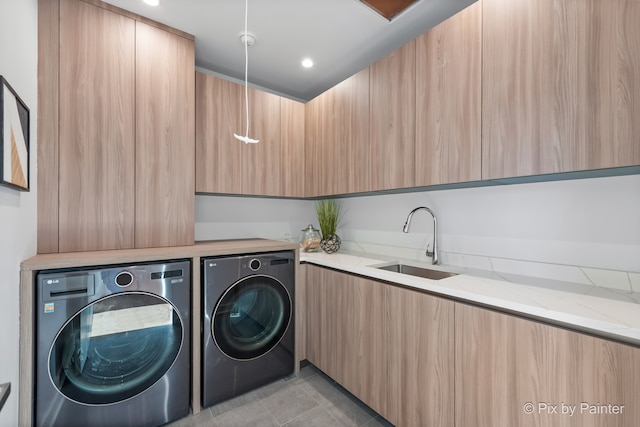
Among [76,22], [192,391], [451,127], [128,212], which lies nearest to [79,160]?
[128,212]

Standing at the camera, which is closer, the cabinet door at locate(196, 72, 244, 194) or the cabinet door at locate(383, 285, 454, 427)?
the cabinet door at locate(383, 285, 454, 427)

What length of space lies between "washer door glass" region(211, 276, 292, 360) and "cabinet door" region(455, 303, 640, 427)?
1.23 m

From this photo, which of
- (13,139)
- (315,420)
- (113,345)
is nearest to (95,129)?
(13,139)

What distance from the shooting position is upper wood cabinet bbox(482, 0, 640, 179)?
3.16 feet

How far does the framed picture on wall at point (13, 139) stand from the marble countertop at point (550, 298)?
168 centimetres

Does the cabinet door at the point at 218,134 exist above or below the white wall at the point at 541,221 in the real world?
above

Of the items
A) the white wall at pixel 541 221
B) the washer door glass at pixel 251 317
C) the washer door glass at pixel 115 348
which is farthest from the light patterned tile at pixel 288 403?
the white wall at pixel 541 221

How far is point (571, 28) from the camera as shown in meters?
1.07

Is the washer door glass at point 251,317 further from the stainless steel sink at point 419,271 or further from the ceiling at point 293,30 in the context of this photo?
the ceiling at point 293,30

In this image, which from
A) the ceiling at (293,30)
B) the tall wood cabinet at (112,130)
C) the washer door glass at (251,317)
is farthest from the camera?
the washer door glass at (251,317)

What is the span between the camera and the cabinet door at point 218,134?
6.72ft

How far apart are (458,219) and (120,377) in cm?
227

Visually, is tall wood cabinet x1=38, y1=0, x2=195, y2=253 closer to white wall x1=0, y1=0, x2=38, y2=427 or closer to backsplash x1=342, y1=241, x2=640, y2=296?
white wall x1=0, y1=0, x2=38, y2=427

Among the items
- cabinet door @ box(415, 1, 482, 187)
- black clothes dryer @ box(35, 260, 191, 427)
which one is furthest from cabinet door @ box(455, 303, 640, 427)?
black clothes dryer @ box(35, 260, 191, 427)
